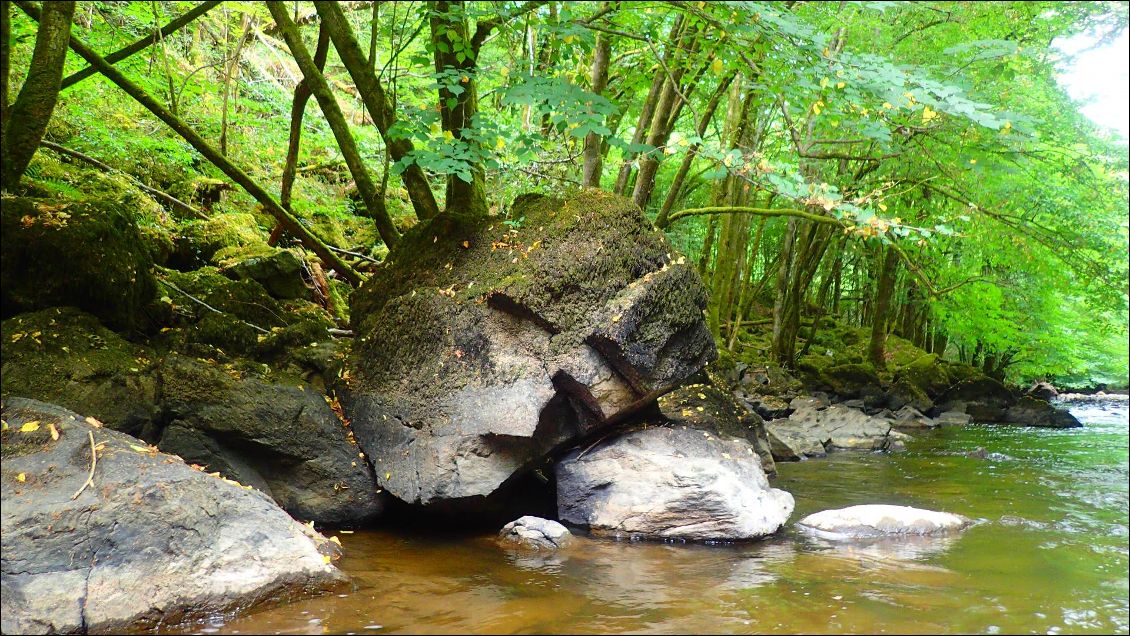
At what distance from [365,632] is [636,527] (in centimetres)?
248

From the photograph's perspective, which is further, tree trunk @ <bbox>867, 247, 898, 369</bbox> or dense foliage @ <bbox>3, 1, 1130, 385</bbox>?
tree trunk @ <bbox>867, 247, 898, 369</bbox>

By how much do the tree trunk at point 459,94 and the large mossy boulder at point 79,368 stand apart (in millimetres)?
2710

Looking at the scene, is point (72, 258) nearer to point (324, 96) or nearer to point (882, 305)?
point (324, 96)

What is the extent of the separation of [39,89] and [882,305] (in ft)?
58.4

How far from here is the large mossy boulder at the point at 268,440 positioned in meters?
4.83

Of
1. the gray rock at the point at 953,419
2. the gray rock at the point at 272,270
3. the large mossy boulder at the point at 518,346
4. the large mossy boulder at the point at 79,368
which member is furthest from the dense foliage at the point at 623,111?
Result: the gray rock at the point at 953,419

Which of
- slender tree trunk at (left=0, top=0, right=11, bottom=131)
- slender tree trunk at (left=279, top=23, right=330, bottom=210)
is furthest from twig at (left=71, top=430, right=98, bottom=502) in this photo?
slender tree trunk at (left=279, top=23, right=330, bottom=210)

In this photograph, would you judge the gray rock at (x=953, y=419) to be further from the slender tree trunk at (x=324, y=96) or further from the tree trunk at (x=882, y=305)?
the slender tree trunk at (x=324, y=96)

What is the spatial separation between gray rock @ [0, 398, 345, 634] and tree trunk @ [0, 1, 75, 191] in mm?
1893

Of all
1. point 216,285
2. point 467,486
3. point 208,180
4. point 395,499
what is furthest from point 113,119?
point 467,486

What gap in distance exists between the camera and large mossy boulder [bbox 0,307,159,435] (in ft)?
14.3

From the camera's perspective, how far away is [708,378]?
7652 mm

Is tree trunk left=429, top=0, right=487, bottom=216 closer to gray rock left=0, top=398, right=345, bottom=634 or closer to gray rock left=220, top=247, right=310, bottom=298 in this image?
gray rock left=220, top=247, right=310, bottom=298

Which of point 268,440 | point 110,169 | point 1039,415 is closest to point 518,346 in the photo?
point 268,440
